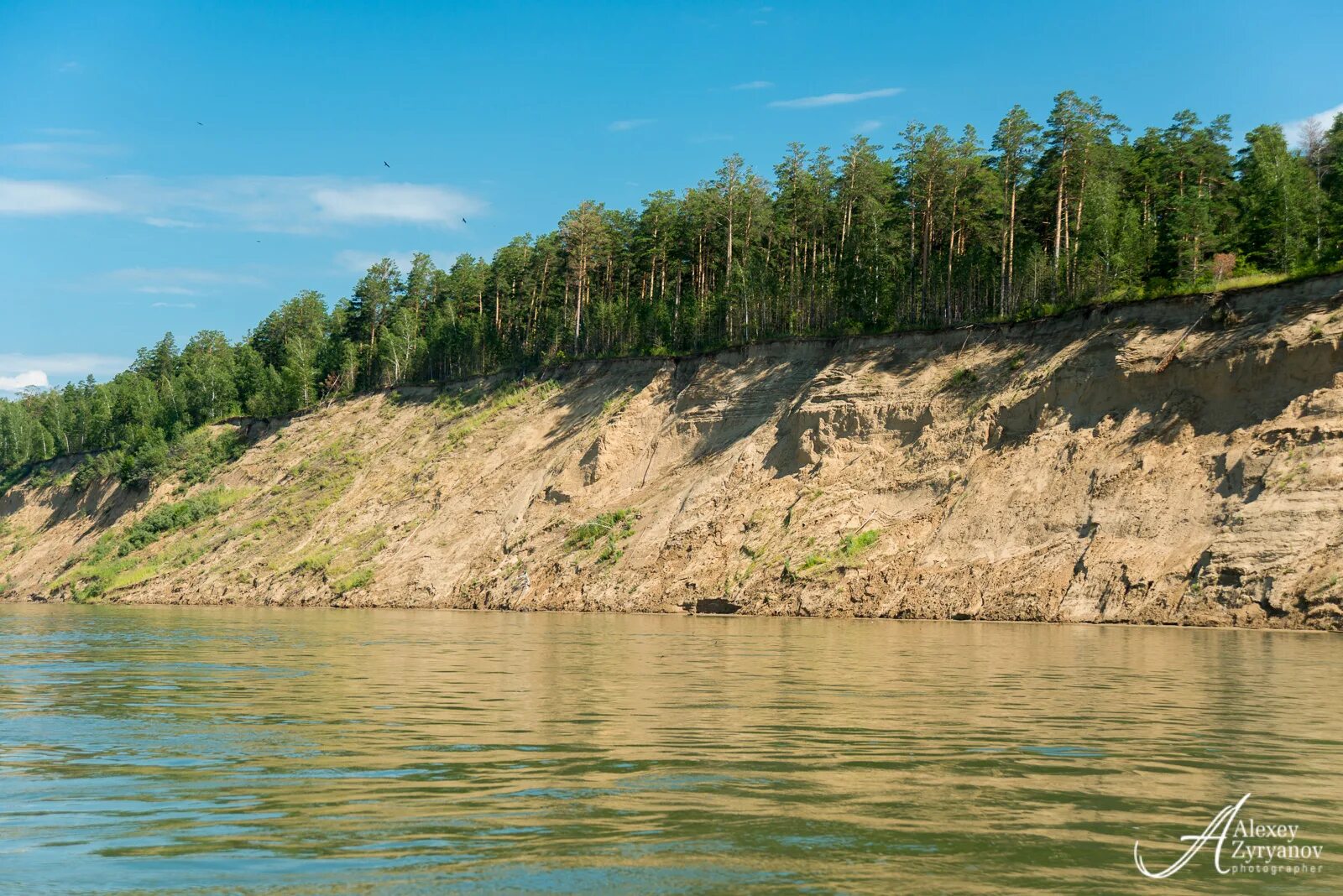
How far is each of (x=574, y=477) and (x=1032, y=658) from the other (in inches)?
1655

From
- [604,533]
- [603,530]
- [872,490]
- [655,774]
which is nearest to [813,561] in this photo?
[872,490]

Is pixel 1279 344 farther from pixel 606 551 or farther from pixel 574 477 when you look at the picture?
pixel 574 477

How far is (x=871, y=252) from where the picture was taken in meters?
69.8

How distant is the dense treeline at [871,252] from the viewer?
2397 inches

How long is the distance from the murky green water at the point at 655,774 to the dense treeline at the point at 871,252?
144 ft

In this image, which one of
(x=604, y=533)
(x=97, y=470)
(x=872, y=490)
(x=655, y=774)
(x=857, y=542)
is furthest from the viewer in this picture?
(x=97, y=470)

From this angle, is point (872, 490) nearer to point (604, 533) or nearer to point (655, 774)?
point (604, 533)

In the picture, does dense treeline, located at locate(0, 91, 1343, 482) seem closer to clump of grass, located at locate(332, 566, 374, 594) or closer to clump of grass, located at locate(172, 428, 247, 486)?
clump of grass, located at locate(172, 428, 247, 486)

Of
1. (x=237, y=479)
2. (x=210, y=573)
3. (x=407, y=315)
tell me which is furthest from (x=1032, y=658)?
(x=407, y=315)

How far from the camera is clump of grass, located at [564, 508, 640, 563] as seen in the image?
2216 inches

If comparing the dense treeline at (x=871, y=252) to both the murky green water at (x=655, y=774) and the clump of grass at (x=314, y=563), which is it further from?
the murky green water at (x=655, y=774)

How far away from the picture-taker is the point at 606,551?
55.6 meters

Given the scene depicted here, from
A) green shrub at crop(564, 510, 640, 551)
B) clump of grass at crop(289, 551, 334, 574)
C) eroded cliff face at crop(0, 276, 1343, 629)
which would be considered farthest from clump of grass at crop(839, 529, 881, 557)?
clump of grass at crop(289, 551, 334, 574)

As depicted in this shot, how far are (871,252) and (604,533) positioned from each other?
26.2m
